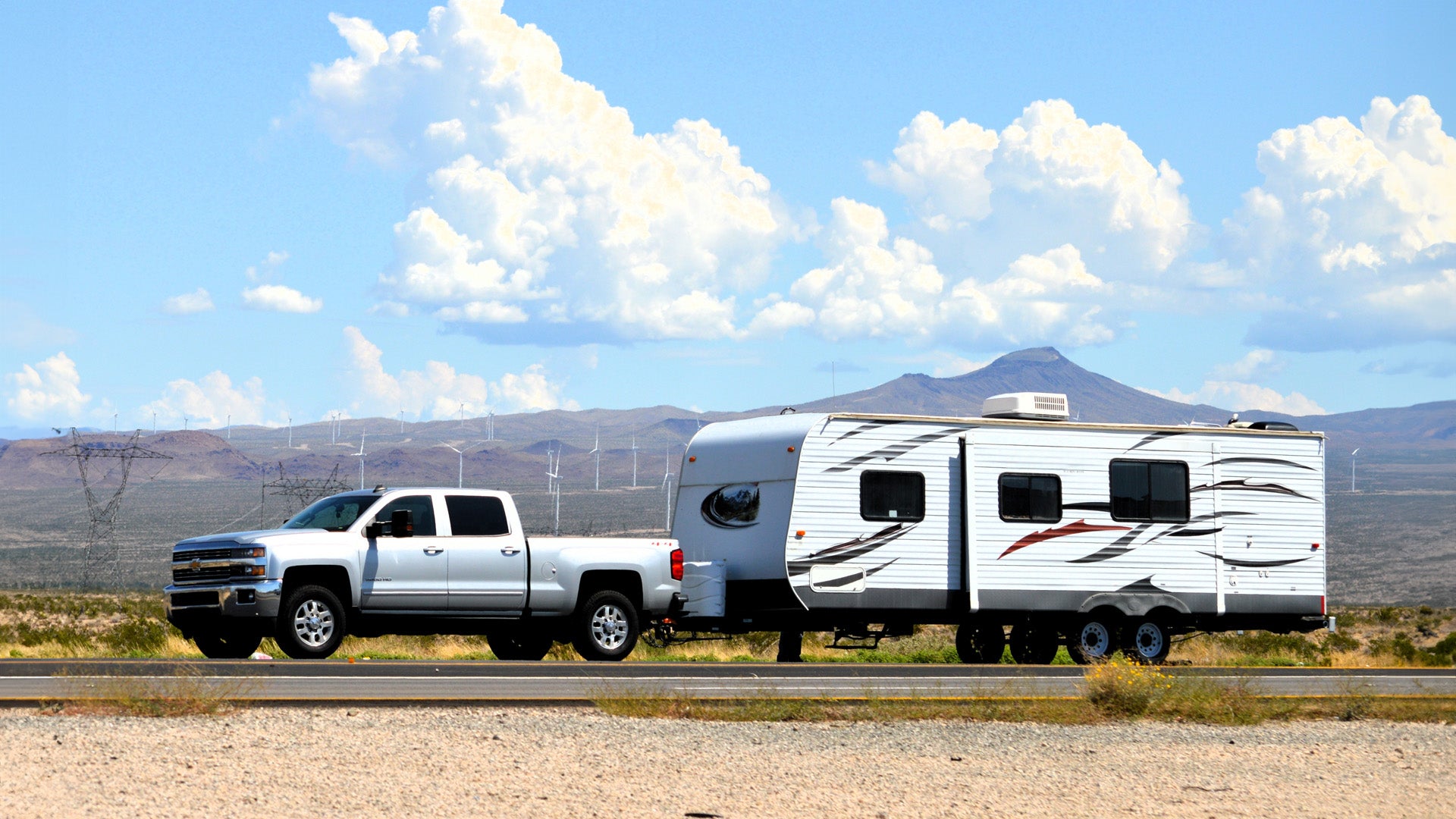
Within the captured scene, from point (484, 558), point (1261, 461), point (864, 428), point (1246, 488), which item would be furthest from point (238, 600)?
point (1261, 461)

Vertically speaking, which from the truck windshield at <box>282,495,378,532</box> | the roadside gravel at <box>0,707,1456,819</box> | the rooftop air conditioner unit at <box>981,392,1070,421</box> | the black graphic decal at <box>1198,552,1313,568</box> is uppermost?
the rooftop air conditioner unit at <box>981,392,1070,421</box>

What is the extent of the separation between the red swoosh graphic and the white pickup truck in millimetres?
4408

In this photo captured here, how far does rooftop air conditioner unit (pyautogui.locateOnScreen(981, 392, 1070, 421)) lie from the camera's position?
22016 millimetres

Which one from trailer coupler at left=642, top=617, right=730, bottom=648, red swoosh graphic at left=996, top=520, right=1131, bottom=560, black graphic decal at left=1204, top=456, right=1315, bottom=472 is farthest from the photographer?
black graphic decal at left=1204, top=456, right=1315, bottom=472

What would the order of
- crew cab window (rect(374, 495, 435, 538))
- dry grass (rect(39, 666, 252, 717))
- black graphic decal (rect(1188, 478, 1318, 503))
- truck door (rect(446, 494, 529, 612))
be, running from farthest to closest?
black graphic decal (rect(1188, 478, 1318, 503))
truck door (rect(446, 494, 529, 612))
crew cab window (rect(374, 495, 435, 538))
dry grass (rect(39, 666, 252, 717))

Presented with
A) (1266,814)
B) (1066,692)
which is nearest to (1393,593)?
(1066,692)

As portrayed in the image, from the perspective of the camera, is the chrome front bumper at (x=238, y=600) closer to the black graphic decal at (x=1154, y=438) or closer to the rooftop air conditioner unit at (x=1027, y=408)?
the rooftop air conditioner unit at (x=1027, y=408)

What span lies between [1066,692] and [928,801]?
21.7ft

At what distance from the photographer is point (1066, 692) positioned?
16.3 metres

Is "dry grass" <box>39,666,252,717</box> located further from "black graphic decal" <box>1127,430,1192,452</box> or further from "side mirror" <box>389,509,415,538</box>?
"black graphic decal" <box>1127,430,1192,452</box>

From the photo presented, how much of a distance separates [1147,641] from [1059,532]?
2.12 metres

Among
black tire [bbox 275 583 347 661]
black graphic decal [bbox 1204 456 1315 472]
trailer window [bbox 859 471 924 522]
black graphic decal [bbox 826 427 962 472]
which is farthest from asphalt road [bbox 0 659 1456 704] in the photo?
black graphic decal [bbox 1204 456 1315 472]

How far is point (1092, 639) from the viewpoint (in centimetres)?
2183

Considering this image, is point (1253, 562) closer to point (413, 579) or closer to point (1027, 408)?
point (1027, 408)
